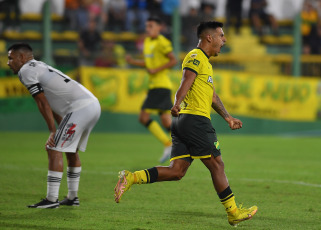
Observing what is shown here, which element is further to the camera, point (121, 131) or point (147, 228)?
point (121, 131)

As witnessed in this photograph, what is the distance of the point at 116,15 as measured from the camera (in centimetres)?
1908

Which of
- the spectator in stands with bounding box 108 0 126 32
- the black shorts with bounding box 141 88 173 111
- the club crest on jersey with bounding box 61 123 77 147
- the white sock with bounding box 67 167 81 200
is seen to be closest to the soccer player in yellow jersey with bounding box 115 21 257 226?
the club crest on jersey with bounding box 61 123 77 147

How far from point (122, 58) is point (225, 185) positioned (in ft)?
40.1

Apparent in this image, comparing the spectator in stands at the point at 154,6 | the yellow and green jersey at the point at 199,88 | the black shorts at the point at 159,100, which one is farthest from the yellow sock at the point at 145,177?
the spectator in stands at the point at 154,6

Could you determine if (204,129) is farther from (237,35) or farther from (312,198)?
(237,35)

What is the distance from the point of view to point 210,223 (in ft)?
19.4

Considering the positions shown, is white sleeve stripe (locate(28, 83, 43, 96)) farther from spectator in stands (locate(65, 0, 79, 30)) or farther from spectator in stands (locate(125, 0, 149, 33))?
spectator in stands (locate(125, 0, 149, 33))

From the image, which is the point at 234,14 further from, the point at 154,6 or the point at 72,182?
the point at 72,182

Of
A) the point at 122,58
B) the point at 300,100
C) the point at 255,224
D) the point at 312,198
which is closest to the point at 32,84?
the point at 255,224

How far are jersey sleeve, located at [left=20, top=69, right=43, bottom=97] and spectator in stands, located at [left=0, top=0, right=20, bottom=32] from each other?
11417mm

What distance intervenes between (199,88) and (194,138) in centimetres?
48

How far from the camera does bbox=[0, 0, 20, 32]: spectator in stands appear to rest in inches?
686

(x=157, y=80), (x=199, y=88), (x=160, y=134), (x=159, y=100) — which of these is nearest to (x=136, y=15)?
(x=157, y=80)

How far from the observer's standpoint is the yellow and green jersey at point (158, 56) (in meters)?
11.4
